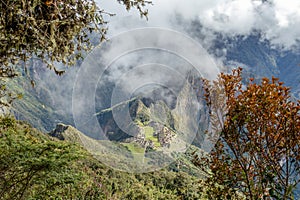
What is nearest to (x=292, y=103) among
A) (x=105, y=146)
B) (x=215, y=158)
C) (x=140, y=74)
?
(x=215, y=158)

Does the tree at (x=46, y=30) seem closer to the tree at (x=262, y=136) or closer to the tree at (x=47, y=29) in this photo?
the tree at (x=47, y=29)

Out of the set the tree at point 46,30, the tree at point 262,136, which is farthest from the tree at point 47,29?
the tree at point 262,136

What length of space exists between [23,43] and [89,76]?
6.50m

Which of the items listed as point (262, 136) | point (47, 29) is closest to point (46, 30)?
point (47, 29)

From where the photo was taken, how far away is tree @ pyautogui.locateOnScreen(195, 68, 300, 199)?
12.0 feet

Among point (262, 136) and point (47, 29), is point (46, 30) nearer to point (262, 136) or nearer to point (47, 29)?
point (47, 29)

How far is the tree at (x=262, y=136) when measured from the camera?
12.0 ft

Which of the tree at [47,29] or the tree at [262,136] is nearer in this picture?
the tree at [47,29]

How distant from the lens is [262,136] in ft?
13.1

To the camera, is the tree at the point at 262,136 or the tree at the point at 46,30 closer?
the tree at the point at 46,30

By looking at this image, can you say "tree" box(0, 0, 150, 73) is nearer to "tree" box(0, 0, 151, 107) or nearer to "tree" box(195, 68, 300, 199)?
"tree" box(0, 0, 151, 107)

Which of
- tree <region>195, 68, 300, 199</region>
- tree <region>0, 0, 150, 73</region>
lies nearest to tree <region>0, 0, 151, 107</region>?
tree <region>0, 0, 150, 73</region>

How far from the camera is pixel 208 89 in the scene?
490 cm

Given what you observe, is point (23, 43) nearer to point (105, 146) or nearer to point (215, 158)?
point (215, 158)
